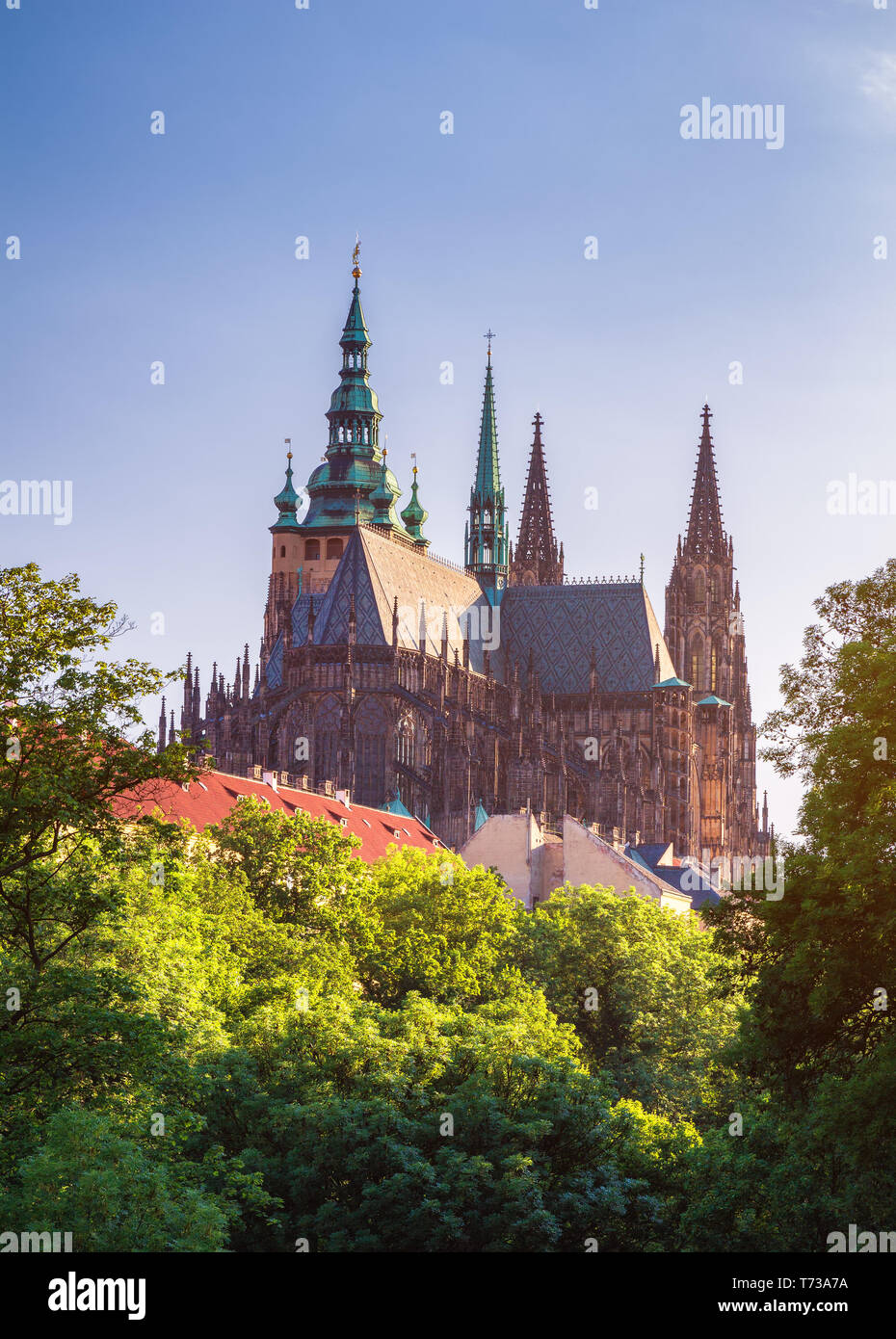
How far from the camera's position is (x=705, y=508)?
6063 inches

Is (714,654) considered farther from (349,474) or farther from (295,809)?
(295,809)

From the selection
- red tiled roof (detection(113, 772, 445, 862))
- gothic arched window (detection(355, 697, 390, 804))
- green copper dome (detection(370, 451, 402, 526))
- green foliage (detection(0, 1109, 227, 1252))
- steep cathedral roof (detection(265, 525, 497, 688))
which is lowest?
green foliage (detection(0, 1109, 227, 1252))

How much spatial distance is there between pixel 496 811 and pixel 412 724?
8.69 metres

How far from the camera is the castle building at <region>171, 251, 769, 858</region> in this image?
11269cm

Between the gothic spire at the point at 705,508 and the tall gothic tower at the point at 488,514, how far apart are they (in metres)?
15.7

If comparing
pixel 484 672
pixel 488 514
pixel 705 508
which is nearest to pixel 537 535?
pixel 488 514

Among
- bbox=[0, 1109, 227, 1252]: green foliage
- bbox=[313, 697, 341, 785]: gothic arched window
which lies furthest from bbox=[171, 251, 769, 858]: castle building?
bbox=[0, 1109, 227, 1252]: green foliage

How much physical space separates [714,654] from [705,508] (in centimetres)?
1226

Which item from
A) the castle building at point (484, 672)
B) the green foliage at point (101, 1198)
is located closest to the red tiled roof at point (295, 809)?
the castle building at point (484, 672)

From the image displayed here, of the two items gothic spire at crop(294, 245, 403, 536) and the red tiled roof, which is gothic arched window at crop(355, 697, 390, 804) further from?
gothic spire at crop(294, 245, 403, 536)

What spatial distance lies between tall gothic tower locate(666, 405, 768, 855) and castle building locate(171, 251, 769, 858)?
6.2 inches

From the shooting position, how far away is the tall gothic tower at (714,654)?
5709 inches
